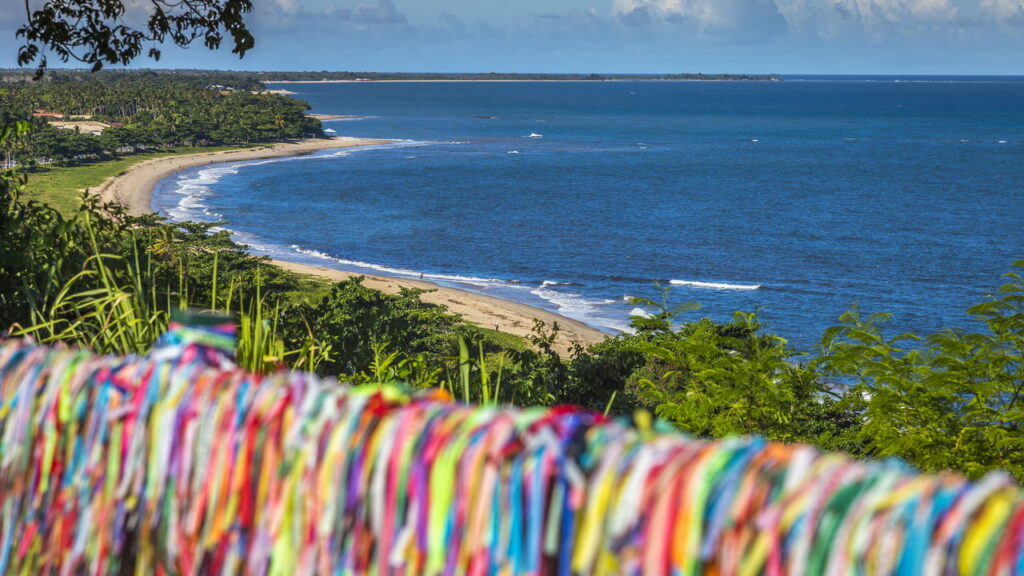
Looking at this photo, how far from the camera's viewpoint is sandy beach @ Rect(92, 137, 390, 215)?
7211cm

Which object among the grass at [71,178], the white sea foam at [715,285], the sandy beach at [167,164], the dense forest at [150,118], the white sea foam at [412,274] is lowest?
the white sea foam at [412,274]

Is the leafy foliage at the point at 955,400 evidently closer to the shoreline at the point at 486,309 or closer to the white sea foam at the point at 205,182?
the shoreline at the point at 486,309

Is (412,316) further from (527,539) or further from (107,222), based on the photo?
(527,539)

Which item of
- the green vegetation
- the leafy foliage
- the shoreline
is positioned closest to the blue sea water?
the shoreline

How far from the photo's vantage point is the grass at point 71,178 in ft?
214

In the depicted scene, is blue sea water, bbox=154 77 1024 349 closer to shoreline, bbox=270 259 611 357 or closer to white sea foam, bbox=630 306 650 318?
white sea foam, bbox=630 306 650 318

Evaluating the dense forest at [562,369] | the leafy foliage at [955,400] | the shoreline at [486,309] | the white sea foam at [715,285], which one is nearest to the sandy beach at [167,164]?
the shoreline at [486,309]

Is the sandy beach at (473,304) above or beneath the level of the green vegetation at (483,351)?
beneath

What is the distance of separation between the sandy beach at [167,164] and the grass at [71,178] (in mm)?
1267

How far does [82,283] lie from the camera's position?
5.59 metres

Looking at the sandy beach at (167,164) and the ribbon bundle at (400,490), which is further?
the sandy beach at (167,164)

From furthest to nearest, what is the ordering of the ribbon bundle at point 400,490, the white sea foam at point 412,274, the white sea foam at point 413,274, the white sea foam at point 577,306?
1. the white sea foam at point 412,274
2. the white sea foam at point 413,274
3. the white sea foam at point 577,306
4. the ribbon bundle at point 400,490

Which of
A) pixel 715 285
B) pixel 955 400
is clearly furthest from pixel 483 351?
pixel 715 285

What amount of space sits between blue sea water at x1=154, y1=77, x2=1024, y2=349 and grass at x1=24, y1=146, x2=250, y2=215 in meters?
6.38
